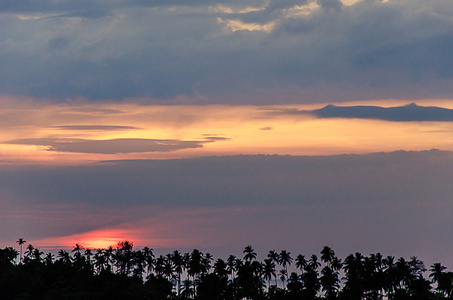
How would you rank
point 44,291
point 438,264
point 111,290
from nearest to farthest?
point 111,290
point 44,291
point 438,264

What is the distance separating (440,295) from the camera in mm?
199000

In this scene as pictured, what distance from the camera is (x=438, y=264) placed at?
197 metres

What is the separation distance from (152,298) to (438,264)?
88.9 meters

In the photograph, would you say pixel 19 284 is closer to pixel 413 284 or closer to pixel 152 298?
pixel 152 298

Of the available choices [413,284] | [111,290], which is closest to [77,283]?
[111,290]

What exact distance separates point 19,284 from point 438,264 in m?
124

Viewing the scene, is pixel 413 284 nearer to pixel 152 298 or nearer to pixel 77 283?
pixel 152 298

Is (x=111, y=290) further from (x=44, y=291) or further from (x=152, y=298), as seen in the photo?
(x=44, y=291)

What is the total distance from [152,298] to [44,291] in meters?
38.3

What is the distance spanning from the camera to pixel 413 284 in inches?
7682

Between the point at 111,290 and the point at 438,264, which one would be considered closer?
the point at 111,290

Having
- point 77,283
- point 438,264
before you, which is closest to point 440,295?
point 438,264

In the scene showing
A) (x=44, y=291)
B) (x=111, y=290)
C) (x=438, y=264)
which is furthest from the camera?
(x=438, y=264)

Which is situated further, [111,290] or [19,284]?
[19,284]
